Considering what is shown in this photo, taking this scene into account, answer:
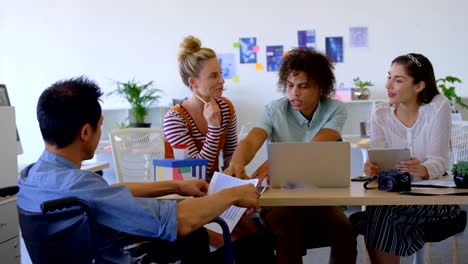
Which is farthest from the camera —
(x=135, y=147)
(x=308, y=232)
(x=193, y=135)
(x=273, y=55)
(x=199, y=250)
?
(x=273, y=55)

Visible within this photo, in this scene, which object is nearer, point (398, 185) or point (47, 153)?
point (47, 153)

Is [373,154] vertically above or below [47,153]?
below

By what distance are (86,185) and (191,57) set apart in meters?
1.16

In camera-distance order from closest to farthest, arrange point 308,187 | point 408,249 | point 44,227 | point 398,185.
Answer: point 44,227 < point 398,185 < point 308,187 < point 408,249

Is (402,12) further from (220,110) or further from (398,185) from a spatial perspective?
(398,185)

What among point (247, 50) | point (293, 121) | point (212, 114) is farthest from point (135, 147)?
point (247, 50)

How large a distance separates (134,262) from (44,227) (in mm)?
333

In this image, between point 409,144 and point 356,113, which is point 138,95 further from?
point 409,144

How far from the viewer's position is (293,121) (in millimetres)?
2133

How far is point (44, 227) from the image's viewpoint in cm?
116

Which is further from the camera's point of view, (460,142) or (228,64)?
(228,64)

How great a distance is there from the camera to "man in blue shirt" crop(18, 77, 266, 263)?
46.9 inches

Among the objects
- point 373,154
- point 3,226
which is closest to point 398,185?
point 373,154

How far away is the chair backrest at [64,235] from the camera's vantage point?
1156mm
